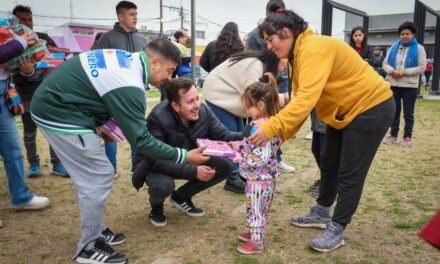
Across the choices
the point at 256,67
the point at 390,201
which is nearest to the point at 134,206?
the point at 256,67

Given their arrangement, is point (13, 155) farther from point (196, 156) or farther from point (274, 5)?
point (274, 5)

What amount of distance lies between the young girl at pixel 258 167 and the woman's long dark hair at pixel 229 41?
1.73m

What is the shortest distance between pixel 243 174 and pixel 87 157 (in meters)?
1.08

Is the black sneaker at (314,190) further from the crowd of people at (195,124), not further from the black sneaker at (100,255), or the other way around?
the black sneaker at (100,255)

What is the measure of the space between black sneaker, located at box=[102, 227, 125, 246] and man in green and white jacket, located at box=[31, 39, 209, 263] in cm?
31

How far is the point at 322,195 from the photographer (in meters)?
3.25

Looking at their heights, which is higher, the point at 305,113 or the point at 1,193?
the point at 305,113

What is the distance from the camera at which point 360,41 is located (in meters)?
6.14

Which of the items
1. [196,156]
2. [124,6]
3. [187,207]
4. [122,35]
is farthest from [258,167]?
[124,6]

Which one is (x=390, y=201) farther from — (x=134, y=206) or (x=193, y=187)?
(x=134, y=206)

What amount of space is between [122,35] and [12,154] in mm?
1840

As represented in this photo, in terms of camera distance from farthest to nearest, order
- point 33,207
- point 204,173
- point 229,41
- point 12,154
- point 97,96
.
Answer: point 229,41, point 33,207, point 12,154, point 204,173, point 97,96

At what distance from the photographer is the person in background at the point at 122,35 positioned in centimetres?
444

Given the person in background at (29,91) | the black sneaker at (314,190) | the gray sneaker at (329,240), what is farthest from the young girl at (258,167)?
the person in background at (29,91)
